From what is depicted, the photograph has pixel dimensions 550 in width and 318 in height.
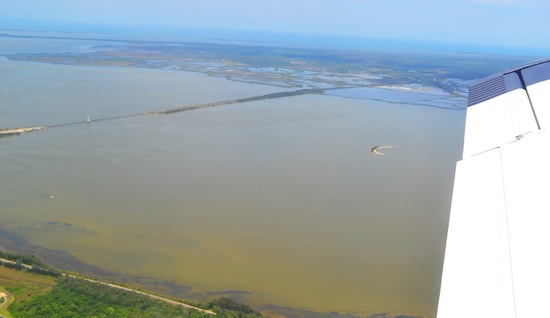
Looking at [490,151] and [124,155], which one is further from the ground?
[490,151]

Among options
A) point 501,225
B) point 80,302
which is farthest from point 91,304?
point 501,225

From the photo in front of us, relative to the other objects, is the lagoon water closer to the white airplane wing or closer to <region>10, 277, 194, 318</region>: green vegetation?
<region>10, 277, 194, 318</region>: green vegetation

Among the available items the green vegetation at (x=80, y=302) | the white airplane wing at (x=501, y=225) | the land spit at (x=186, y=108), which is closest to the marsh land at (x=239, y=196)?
the land spit at (x=186, y=108)

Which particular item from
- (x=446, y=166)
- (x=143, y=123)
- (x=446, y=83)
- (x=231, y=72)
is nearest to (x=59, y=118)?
(x=143, y=123)

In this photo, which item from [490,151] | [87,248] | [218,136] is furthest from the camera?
[218,136]

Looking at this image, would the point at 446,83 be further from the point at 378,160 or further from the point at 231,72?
the point at 378,160

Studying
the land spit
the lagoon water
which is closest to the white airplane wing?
the lagoon water
